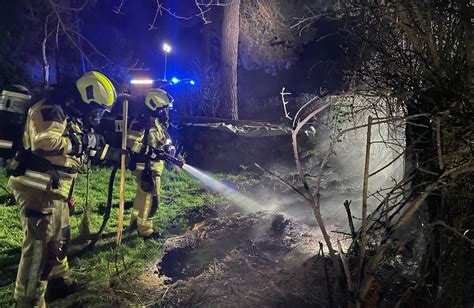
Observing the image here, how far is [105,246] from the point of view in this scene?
6.01 meters

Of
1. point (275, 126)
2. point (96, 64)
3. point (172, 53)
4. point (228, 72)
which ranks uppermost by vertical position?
point (172, 53)

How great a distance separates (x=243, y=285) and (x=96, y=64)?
14.6 meters

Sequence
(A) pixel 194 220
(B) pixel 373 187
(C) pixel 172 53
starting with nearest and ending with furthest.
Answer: (A) pixel 194 220
(B) pixel 373 187
(C) pixel 172 53

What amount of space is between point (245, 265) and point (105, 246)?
2.54 meters

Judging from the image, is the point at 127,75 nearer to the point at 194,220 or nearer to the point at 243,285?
the point at 194,220

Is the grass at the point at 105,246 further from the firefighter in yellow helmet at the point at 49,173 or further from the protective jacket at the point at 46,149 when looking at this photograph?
the protective jacket at the point at 46,149

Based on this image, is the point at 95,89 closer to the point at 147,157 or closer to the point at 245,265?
the point at 147,157

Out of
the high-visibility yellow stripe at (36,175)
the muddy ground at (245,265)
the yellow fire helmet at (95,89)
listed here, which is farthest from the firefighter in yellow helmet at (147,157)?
the high-visibility yellow stripe at (36,175)

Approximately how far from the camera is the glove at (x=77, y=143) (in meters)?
4.37

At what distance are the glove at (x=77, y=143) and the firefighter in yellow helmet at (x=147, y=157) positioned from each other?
5.88ft

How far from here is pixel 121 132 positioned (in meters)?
5.91

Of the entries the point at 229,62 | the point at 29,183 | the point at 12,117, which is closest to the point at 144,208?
the point at 29,183

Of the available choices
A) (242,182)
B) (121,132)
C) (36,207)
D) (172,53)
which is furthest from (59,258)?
(172,53)

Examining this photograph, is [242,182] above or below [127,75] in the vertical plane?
below
